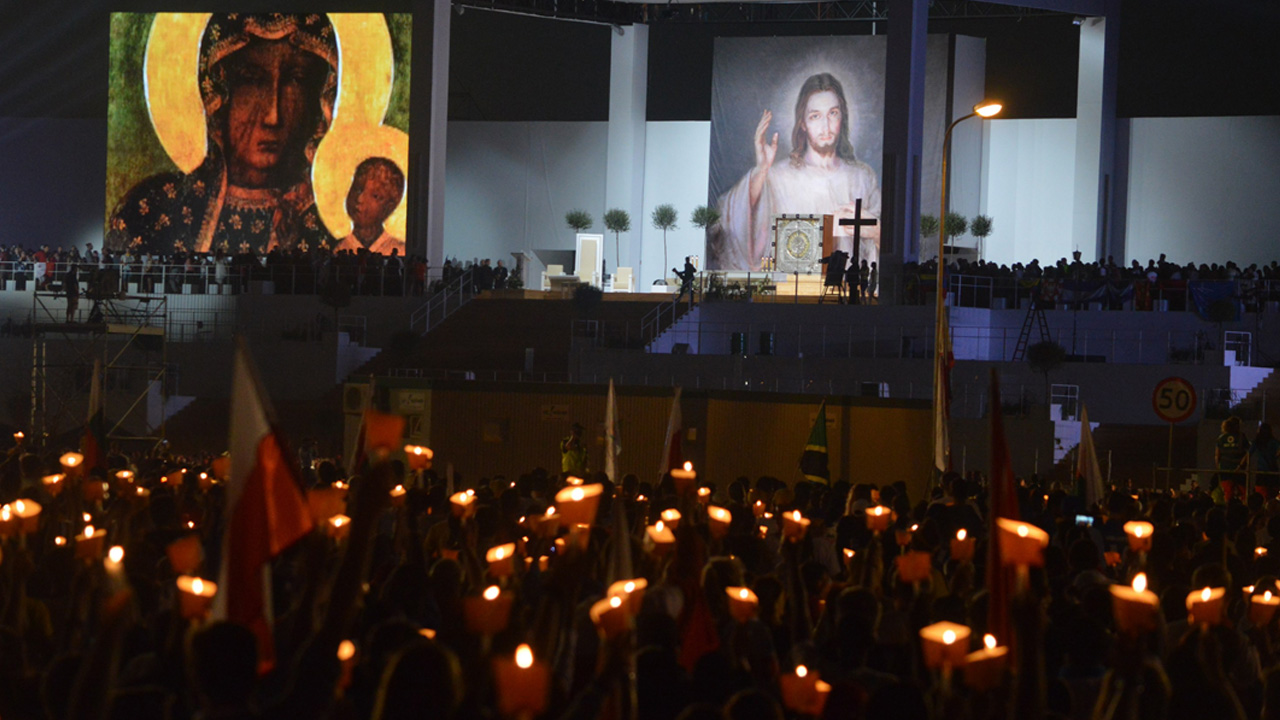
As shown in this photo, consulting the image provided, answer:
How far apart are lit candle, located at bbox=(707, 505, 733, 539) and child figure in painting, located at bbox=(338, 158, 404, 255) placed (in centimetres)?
3111

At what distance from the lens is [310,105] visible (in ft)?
129

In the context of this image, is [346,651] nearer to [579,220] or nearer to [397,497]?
[397,497]

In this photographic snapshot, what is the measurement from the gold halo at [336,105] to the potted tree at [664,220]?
7522 mm

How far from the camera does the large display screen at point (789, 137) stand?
4103cm

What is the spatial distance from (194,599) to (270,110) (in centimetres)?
3614

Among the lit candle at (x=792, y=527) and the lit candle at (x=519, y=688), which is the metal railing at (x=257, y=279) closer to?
the lit candle at (x=792, y=527)

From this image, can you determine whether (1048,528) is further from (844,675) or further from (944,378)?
(944,378)

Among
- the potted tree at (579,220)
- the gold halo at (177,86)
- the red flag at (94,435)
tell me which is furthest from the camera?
the potted tree at (579,220)

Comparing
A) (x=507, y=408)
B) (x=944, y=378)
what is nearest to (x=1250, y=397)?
(x=944, y=378)

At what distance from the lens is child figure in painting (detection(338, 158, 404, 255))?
127ft

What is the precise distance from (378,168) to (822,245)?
11806 mm

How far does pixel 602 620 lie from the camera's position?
4.60m

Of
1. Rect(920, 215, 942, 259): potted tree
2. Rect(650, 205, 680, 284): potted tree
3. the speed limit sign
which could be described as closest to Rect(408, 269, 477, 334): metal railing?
Rect(650, 205, 680, 284): potted tree

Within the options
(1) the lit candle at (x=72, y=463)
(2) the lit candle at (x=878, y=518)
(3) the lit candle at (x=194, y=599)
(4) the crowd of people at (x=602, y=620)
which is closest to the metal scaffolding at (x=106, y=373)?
(1) the lit candle at (x=72, y=463)
